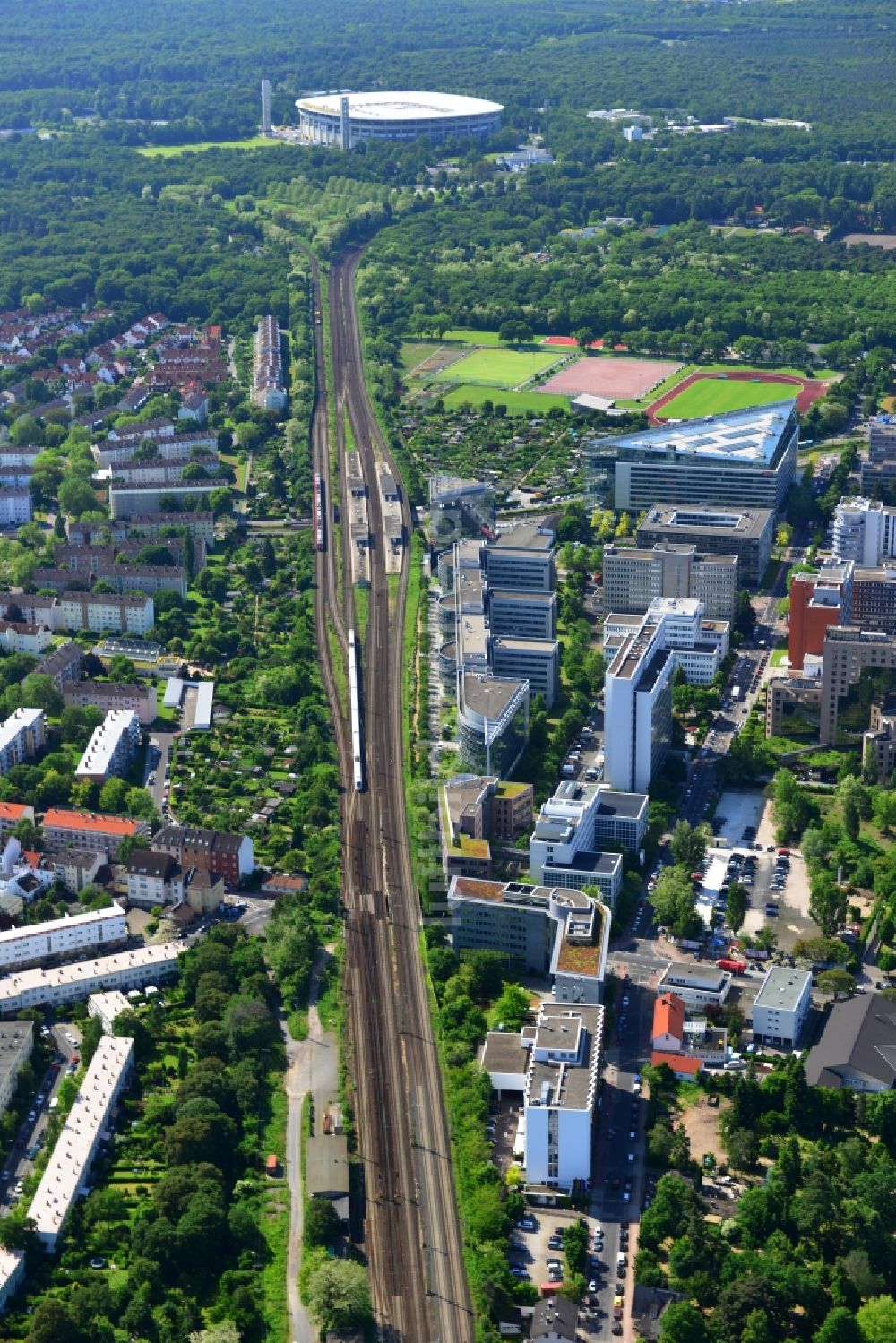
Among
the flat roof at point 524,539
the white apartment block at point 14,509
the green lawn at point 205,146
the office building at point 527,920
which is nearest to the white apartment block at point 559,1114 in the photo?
the office building at point 527,920

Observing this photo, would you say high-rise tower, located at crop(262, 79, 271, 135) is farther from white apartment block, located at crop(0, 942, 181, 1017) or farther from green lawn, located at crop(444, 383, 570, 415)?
white apartment block, located at crop(0, 942, 181, 1017)

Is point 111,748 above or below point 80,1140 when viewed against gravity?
above

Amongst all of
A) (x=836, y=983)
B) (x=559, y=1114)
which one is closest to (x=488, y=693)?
(x=836, y=983)

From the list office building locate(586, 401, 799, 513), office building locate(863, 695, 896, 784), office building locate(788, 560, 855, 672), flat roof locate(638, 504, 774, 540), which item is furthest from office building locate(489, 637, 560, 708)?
office building locate(586, 401, 799, 513)

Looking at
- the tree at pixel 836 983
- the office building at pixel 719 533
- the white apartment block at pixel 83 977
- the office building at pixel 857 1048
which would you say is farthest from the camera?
the office building at pixel 719 533

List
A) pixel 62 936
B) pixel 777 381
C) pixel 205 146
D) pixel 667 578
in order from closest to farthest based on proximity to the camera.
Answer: pixel 62 936 < pixel 667 578 < pixel 777 381 < pixel 205 146

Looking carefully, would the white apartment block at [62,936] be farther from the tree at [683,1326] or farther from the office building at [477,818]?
the tree at [683,1326]

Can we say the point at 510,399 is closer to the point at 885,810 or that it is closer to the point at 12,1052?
the point at 885,810
